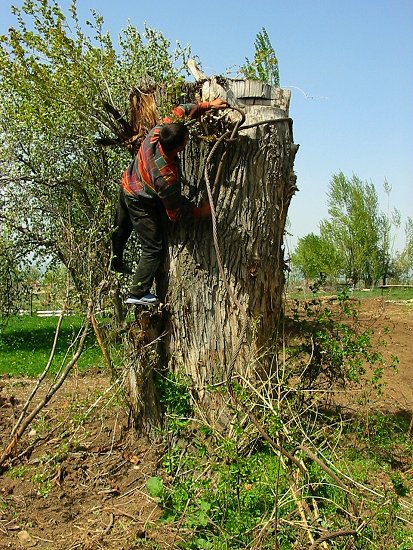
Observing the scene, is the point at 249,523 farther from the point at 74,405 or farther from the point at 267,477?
the point at 74,405

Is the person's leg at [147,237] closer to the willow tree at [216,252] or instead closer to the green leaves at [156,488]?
the willow tree at [216,252]

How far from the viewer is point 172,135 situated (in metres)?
4.70

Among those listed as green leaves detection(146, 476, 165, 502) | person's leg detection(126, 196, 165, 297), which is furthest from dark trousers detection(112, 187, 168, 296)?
green leaves detection(146, 476, 165, 502)

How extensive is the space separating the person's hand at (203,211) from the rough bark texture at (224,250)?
70mm

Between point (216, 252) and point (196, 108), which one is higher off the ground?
point (196, 108)

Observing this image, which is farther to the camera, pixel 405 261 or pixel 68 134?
pixel 405 261

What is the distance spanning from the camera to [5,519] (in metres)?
4.39

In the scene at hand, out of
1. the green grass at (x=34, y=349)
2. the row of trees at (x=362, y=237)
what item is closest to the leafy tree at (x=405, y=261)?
the row of trees at (x=362, y=237)

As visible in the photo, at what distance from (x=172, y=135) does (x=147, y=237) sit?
860mm

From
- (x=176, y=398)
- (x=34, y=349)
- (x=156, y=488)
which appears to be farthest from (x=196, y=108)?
(x=34, y=349)

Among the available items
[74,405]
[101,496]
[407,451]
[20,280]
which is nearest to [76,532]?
[101,496]

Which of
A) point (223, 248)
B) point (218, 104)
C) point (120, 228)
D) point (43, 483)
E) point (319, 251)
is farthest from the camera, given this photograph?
point (319, 251)

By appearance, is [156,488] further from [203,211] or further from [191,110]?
[191,110]

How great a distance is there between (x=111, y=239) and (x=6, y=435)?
1.95 metres
